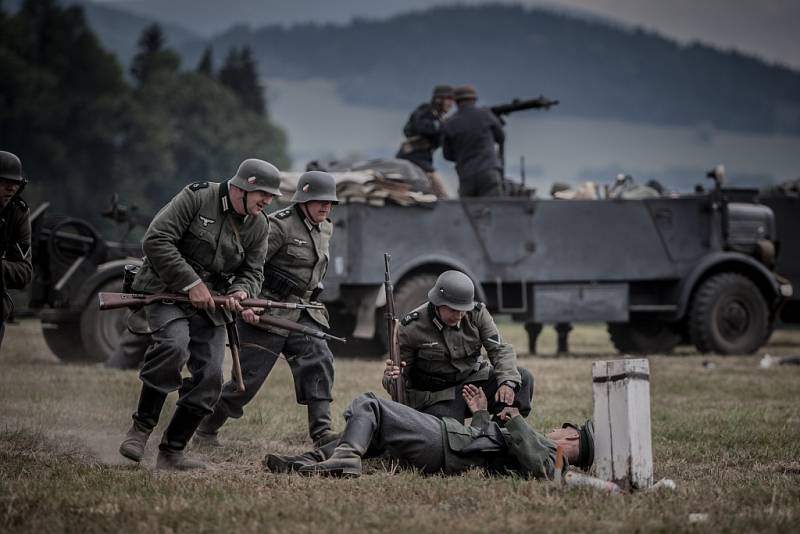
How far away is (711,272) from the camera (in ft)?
59.0

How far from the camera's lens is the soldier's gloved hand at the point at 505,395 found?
8016 mm

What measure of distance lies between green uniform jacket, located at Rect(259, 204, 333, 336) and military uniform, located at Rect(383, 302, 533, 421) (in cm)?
90

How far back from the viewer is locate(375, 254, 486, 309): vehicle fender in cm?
1609

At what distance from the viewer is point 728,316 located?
58.3ft

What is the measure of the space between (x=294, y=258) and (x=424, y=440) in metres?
1.92

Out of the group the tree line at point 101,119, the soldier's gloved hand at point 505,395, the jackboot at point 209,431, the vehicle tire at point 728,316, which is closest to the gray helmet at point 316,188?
the jackboot at point 209,431

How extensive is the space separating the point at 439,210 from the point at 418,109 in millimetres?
1324

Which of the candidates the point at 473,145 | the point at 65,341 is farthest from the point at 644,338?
the point at 65,341

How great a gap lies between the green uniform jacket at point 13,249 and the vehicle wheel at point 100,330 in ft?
23.2

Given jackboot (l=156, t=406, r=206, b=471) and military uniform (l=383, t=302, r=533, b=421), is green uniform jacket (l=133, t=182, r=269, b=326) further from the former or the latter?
military uniform (l=383, t=302, r=533, b=421)

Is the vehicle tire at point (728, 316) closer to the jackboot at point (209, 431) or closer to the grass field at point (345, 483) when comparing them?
the grass field at point (345, 483)

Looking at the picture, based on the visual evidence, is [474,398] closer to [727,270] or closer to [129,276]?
[129,276]

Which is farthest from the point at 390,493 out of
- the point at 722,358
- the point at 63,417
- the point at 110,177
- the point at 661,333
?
the point at 110,177

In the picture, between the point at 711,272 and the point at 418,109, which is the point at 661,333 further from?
the point at 418,109
